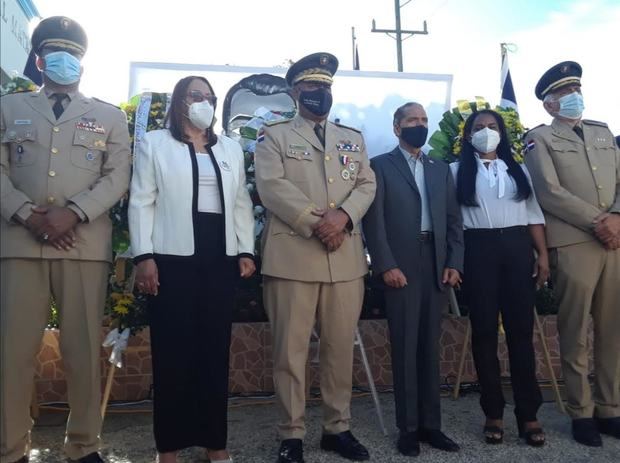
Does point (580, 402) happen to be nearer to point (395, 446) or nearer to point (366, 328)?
point (395, 446)

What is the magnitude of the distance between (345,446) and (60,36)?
2459 millimetres

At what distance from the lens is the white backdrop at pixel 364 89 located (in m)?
4.57

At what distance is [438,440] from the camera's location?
300 cm

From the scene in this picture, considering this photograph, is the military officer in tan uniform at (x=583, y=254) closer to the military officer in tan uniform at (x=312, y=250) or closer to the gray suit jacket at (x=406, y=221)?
the gray suit jacket at (x=406, y=221)

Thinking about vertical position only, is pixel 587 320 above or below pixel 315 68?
below

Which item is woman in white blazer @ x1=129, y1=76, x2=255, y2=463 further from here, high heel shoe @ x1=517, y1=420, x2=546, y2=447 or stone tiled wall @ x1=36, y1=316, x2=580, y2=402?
high heel shoe @ x1=517, y1=420, x2=546, y2=447

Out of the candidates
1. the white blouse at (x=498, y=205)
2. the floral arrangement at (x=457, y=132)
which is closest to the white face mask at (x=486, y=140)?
the white blouse at (x=498, y=205)

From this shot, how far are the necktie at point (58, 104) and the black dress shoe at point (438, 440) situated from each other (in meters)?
2.46

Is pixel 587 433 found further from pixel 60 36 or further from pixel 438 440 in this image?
pixel 60 36

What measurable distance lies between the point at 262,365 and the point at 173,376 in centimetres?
155

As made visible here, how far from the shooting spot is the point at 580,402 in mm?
3199

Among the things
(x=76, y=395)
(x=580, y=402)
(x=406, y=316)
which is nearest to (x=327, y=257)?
(x=406, y=316)

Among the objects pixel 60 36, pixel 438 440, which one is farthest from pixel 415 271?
pixel 60 36

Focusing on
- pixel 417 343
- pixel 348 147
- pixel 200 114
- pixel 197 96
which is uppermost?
pixel 197 96
